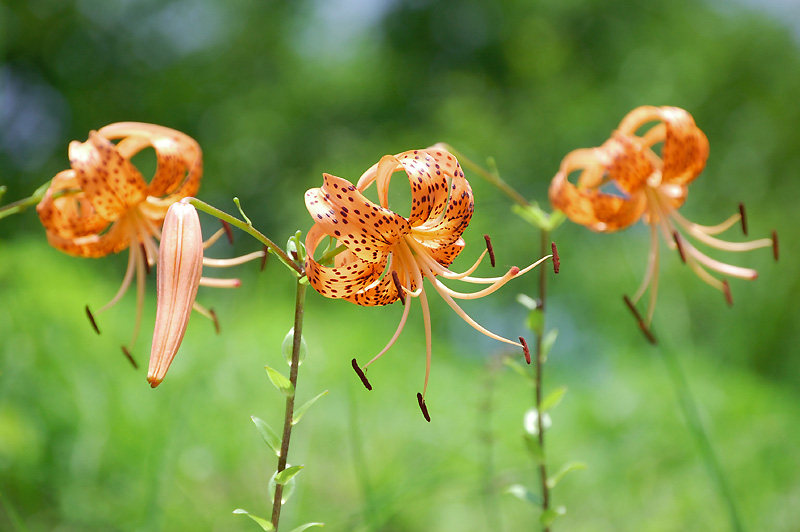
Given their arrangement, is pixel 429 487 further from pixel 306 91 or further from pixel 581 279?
pixel 306 91

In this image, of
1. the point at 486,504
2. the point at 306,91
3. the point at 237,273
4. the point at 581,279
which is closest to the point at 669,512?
the point at 486,504

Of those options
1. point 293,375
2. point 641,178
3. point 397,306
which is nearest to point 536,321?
point 641,178

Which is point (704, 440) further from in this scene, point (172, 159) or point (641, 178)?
point (172, 159)

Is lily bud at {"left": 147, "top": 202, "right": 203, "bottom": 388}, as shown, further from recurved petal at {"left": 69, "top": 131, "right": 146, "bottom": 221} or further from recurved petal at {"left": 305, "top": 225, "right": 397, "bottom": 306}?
recurved petal at {"left": 69, "top": 131, "right": 146, "bottom": 221}

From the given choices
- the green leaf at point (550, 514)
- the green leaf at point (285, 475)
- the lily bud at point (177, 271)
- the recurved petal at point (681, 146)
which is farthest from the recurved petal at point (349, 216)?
the recurved petal at point (681, 146)

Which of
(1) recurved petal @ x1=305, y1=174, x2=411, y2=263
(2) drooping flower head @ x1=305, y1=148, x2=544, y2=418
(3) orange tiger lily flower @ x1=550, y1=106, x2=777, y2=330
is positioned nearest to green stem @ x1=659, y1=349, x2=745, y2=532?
(3) orange tiger lily flower @ x1=550, y1=106, x2=777, y2=330
